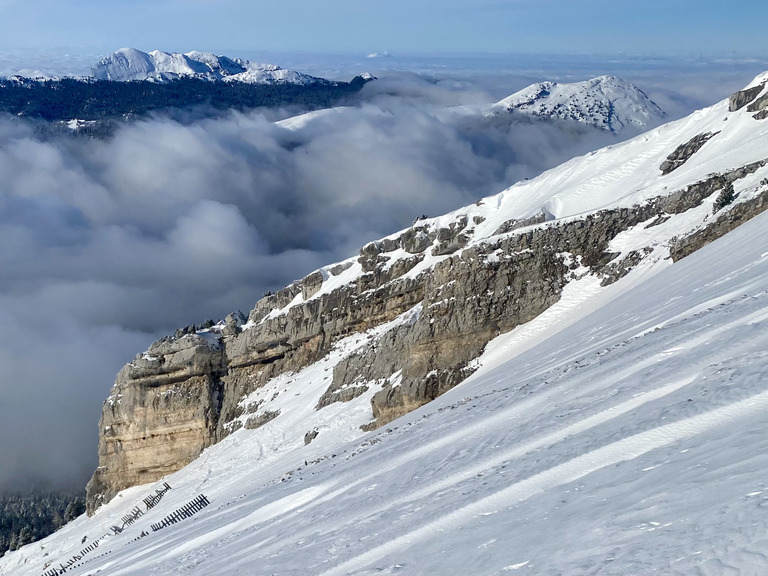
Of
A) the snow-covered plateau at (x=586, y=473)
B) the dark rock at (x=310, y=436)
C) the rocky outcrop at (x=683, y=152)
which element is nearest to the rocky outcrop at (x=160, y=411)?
the dark rock at (x=310, y=436)

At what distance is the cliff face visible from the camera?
139ft

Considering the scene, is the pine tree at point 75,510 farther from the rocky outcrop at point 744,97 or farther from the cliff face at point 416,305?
the rocky outcrop at point 744,97

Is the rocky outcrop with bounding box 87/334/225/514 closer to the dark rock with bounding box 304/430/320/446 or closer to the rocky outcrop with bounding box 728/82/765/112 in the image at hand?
the dark rock with bounding box 304/430/320/446

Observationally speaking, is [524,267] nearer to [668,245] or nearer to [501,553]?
[668,245]

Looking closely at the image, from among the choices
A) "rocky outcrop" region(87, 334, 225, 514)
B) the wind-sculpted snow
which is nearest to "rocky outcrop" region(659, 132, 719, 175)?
the wind-sculpted snow

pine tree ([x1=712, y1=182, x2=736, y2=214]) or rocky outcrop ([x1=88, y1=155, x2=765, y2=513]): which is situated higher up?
pine tree ([x1=712, y1=182, x2=736, y2=214])

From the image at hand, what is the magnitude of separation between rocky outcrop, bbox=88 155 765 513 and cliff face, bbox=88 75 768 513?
0.08 meters

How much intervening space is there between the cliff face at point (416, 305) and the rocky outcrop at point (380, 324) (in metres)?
0.08

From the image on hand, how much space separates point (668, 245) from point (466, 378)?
1142cm

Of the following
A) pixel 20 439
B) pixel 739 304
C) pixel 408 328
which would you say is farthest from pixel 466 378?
pixel 20 439

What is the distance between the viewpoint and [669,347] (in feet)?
48.8

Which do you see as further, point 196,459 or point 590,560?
point 196,459

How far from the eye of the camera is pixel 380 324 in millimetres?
54000

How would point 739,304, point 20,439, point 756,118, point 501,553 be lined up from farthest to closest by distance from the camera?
point 20,439 < point 756,118 < point 739,304 < point 501,553
